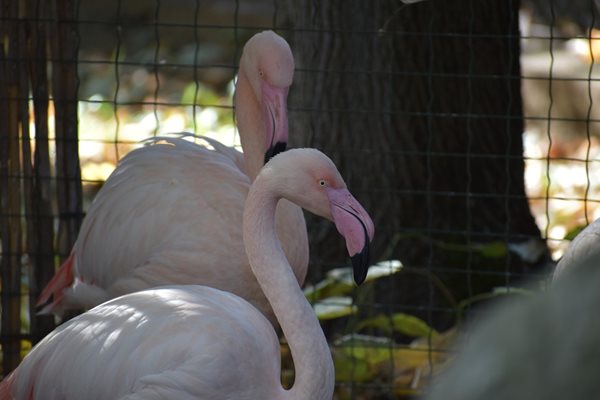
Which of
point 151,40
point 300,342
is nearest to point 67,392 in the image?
point 300,342

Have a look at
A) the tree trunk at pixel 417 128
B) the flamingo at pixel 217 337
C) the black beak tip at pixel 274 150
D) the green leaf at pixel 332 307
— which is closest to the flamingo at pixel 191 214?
the black beak tip at pixel 274 150

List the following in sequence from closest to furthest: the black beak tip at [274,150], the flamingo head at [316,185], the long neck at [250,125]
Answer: the flamingo head at [316,185] → the black beak tip at [274,150] → the long neck at [250,125]

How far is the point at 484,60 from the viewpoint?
5391 millimetres

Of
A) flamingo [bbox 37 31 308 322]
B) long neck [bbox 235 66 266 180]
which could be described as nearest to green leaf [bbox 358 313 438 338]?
flamingo [bbox 37 31 308 322]

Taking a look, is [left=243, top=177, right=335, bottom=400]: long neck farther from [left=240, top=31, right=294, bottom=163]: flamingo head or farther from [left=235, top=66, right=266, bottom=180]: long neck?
[left=235, top=66, right=266, bottom=180]: long neck

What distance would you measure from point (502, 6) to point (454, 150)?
786mm

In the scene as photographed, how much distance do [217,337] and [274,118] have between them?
109 cm

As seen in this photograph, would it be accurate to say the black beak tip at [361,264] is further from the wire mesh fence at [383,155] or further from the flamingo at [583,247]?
the wire mesh fence at [383,155]

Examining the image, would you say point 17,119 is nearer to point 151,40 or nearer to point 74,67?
point 74,67

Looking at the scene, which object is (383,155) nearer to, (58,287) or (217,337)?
(58,287)

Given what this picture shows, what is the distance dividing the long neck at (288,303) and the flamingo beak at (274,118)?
429 millimetres

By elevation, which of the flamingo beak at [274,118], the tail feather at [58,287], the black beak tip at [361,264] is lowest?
the tail feather at [58,287]

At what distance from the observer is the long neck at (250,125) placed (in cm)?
416

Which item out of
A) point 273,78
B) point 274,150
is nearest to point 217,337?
point 274,150
